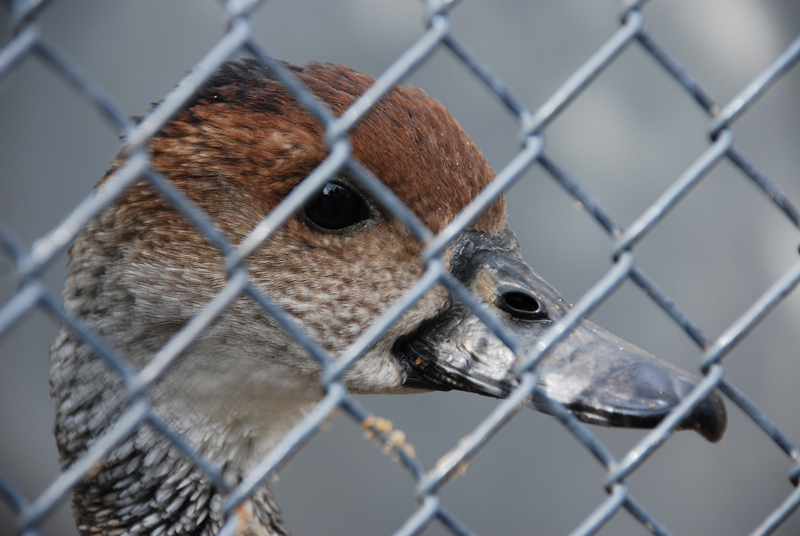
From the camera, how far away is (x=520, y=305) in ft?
3.89

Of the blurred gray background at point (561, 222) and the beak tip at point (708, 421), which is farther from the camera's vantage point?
the blurred gray background at point (561, 222)

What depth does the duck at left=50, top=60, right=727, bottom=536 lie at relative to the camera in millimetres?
1217

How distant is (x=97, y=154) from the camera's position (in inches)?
110

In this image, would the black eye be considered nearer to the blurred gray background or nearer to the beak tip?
the beak tip

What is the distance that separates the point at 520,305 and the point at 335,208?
0.40 metres

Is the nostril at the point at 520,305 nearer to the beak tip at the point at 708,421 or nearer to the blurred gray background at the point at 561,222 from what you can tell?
the beak tip at the point at 708,421

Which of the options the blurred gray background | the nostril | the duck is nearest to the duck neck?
the duck

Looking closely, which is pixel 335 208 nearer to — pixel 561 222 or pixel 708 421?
pixel 708 421

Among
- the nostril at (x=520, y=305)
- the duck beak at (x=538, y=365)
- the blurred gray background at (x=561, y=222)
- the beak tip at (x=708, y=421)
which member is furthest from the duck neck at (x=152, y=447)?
the blurred gray background at (x=561, y=222)

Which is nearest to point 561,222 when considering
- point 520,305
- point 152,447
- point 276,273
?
point 520,305

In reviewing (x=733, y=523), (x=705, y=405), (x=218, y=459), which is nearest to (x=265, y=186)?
(x=218, y=459)

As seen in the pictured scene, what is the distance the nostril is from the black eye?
0.32 meters

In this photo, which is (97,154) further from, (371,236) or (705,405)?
(705,405)

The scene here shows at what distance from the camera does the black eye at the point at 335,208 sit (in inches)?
49.2
